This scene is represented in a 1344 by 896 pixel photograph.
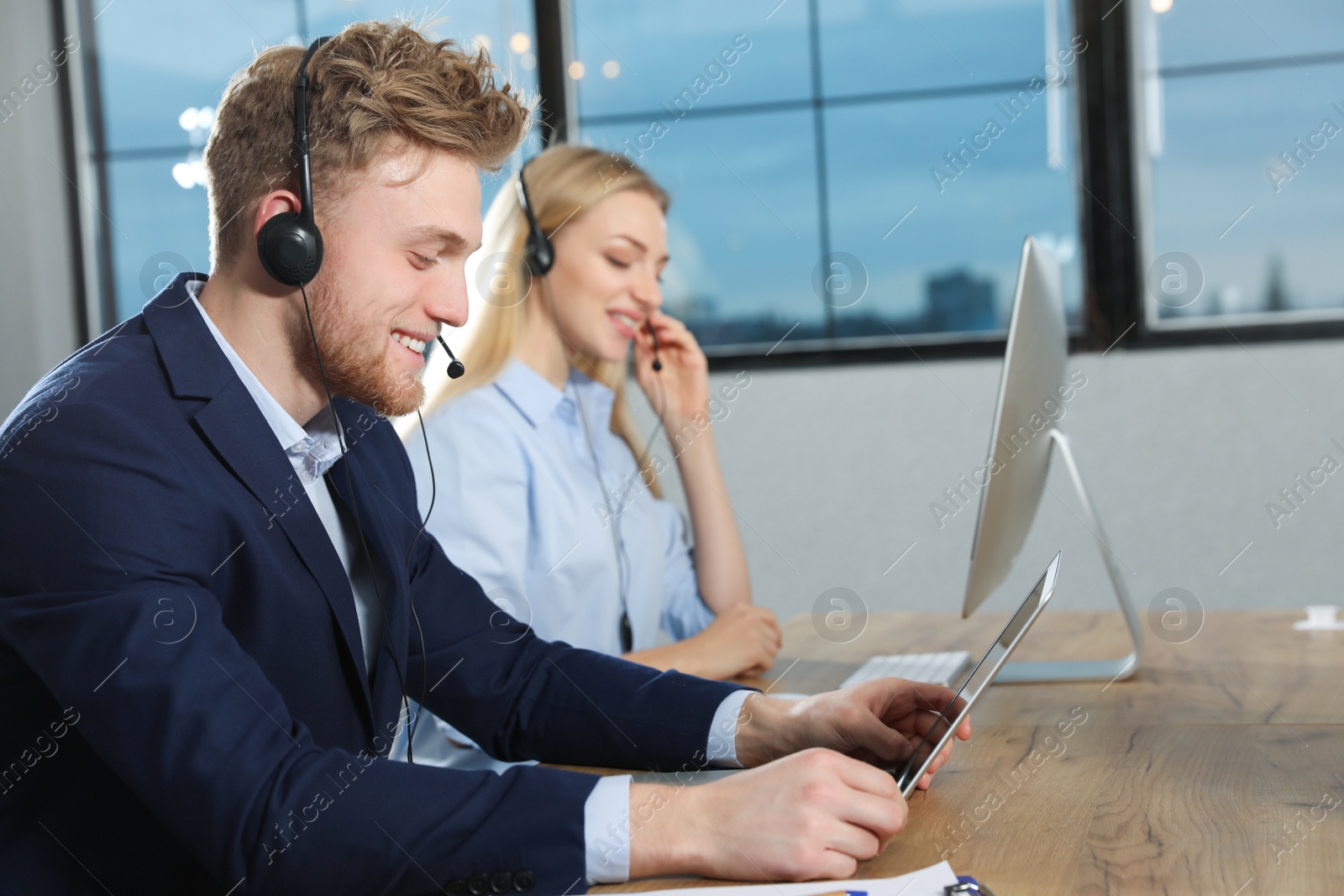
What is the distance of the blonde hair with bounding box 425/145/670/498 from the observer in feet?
6.15

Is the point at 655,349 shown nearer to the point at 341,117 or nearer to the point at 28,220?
the point at 341,117

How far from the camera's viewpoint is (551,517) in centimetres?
171

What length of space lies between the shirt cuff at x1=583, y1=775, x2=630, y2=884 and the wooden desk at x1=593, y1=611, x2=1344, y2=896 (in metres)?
0.01

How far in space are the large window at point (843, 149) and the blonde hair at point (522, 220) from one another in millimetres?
1215

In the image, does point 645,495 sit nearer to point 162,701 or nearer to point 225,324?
point 225,324

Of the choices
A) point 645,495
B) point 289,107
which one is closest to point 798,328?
point 645,495

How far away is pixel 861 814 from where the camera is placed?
73 centimetres

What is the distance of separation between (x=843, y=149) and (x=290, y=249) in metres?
2.33

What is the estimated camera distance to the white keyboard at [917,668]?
1265mm

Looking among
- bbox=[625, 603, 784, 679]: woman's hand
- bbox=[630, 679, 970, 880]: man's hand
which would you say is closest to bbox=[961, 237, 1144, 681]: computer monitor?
bbox=[625, 603, 784, 679]: woman's hand

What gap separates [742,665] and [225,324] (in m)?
0.75

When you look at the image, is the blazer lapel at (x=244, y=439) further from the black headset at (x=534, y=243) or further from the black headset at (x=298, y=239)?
the black headset at (x=534, y=243)

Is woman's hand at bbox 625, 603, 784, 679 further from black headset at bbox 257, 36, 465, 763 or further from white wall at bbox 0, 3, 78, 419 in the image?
white wall at bbox 0, 3, 78, 419

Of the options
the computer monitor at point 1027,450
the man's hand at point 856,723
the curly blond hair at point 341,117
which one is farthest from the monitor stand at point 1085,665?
the curly blond hair at point 341,117
